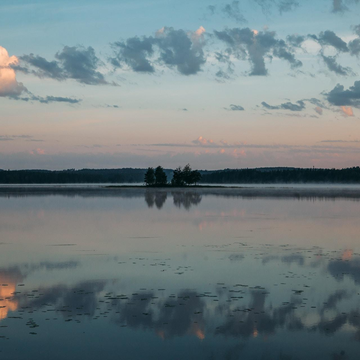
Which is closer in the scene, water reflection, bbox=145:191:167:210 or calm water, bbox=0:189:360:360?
calm water, bbox=0:189:360:360

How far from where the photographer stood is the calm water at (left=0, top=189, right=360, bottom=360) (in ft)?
37.6

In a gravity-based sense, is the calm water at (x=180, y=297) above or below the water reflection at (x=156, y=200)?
below

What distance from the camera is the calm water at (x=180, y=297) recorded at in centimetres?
1147

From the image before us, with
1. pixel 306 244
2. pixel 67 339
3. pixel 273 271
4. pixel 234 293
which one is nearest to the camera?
pixel 67 339

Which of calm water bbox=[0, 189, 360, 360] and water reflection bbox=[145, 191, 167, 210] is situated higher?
water reflection bbox=[145, 191, 167, 210]

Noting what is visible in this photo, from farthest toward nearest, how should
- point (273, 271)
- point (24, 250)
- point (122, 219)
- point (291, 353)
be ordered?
point (122, 219) < point (24, 250) < point (273, 271) < point (291, 353)

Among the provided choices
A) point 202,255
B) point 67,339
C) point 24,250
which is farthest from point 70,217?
point 67,339

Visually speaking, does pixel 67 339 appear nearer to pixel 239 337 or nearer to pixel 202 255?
pixel 239 337

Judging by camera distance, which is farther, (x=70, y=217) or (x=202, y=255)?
(x=70, y=217)

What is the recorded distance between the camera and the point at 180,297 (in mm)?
15586

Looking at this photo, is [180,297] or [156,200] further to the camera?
[156,200]

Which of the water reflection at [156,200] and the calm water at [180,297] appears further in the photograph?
the water reflection at [156,200]

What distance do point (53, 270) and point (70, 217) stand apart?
24843 millimetres

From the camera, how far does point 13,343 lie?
11547 mm
